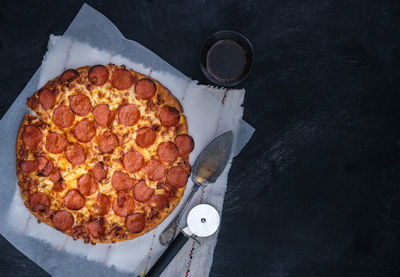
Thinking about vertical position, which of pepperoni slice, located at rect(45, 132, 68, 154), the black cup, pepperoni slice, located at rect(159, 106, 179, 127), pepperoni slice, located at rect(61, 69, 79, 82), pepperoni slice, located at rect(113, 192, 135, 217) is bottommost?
pepperoni slice, located at rect(113, 192, 135, 217)

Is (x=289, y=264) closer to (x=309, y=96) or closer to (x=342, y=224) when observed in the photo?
(x=342, y=224)

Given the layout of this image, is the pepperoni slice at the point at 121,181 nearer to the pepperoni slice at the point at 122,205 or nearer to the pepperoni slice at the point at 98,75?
the pepperoni slice at the point at 122,205

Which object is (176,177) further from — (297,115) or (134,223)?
(297,115)

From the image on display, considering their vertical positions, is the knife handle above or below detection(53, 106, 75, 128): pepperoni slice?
below

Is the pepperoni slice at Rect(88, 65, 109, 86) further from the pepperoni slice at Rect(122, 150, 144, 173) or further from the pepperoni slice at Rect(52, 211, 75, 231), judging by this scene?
the pepperoni slice at Rect(52, 211, 75, 231)

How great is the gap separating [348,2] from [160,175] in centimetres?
149

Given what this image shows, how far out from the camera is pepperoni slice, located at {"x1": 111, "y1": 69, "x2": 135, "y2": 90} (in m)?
1.73

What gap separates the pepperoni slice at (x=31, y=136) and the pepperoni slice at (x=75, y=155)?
189 millimetres

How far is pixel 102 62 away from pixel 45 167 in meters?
0.69

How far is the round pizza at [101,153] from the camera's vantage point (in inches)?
67.6

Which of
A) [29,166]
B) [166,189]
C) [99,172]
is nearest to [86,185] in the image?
[99,172]

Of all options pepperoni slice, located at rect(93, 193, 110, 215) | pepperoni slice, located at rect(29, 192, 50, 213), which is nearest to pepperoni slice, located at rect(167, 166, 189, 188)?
pepperoni slice, located at rect(93, 193, 110, 215)

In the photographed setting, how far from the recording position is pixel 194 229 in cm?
177

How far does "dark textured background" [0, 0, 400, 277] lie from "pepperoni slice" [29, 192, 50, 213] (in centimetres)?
35
